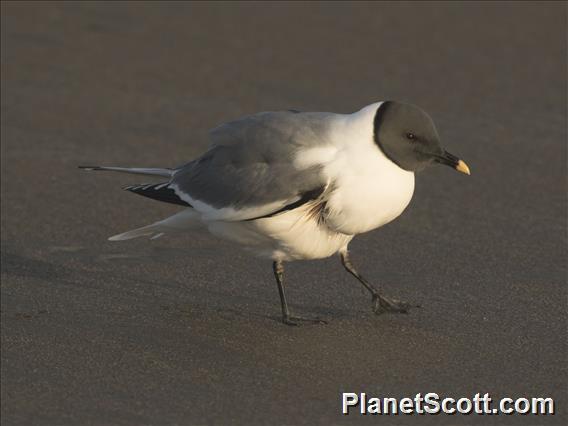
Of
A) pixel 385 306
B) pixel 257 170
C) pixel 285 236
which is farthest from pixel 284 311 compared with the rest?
pixel 257 170

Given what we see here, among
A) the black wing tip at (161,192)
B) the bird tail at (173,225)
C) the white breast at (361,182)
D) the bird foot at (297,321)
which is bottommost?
the bird foot at (297,321)

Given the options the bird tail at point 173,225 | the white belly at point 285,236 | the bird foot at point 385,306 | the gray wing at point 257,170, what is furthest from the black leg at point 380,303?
the bird tail at point 173,225

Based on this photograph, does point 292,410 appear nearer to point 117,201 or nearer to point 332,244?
point 332,244

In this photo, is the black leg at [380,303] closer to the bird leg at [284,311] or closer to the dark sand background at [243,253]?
the dark sand background at [243,253]

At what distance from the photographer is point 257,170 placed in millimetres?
4883

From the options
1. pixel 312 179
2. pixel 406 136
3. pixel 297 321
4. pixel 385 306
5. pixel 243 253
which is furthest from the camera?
pixel 243 253

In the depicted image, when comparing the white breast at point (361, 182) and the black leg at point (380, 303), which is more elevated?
the white breast at point (361, 182)

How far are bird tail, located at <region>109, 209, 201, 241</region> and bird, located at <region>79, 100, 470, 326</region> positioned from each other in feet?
0.11

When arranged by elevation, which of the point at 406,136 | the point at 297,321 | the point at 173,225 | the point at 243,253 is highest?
the point at 406,136

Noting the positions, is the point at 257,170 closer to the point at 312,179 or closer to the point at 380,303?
the point at 312,179

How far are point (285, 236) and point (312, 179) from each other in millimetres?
293

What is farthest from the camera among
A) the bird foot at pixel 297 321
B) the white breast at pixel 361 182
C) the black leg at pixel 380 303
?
the black leg at pixel 380 303

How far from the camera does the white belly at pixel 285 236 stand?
15.7ft

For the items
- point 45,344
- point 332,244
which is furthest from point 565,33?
point 45,344
